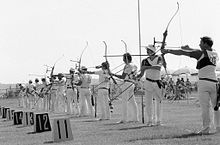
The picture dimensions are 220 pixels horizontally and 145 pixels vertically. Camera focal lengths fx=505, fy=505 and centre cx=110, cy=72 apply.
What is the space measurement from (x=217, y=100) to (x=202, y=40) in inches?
53.2

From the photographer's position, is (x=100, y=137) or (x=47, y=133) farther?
(x=47, y=133)

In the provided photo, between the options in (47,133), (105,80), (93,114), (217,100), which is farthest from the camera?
(93,114)

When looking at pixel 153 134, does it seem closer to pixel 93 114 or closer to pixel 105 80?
pixel 105 80

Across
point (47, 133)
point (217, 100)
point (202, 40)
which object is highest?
point (202, 40)

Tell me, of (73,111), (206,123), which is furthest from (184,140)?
(73,111)

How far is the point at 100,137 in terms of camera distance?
12.0 m

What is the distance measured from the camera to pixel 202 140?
993 cm

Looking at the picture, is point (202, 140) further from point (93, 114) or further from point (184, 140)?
point (93, 114)

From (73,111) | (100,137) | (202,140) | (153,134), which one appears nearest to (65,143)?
(100,137)

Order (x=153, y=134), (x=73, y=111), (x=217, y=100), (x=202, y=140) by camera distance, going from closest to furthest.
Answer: (x=202, y=140)
(x=217, y=100)
(x=153, y=134)
(x=73, y=111)

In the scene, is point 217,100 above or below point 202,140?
above

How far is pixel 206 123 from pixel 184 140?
4.12 feet

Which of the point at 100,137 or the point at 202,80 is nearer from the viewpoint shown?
the point at 202,80

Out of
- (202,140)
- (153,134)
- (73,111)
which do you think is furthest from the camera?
(73,111)
